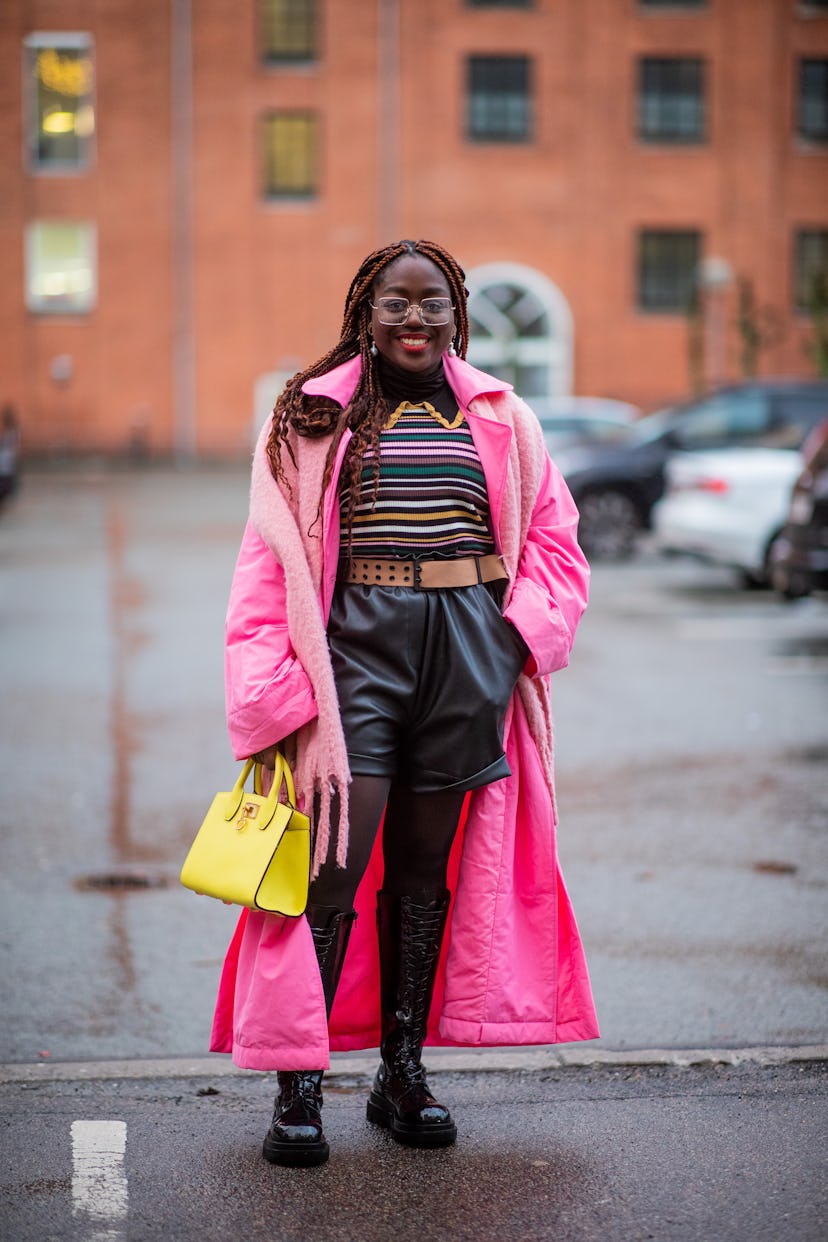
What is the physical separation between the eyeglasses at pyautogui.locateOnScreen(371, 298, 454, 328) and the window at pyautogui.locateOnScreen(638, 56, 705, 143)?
1572 inches

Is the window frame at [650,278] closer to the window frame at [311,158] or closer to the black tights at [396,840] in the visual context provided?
the window frame at [311,158]

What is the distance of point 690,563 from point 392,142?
24.8 metres

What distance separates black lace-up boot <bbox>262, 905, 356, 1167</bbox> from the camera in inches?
145

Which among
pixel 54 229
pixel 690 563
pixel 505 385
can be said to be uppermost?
pixel 54 229

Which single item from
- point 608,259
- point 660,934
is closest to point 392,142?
point 608,259

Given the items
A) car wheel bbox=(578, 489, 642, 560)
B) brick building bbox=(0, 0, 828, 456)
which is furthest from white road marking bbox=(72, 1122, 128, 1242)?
brick building bbox=(0, 0, 828, 456)

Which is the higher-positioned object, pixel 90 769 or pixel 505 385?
pixel 505 385

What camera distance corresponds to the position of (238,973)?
3.74m

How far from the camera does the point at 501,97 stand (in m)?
41.1

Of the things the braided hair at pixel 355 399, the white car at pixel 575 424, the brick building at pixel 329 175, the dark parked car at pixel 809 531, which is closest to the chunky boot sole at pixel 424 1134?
the braided hair at pixel 355 399

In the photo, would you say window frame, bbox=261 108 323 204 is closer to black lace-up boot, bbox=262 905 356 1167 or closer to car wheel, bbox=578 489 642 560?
car wheel, bbox=578 489 642 560

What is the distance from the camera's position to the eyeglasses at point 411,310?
371 centimetres

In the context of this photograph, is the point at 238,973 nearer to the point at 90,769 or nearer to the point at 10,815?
the point at 10,815

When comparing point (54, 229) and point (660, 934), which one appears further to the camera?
point (54, 229)
